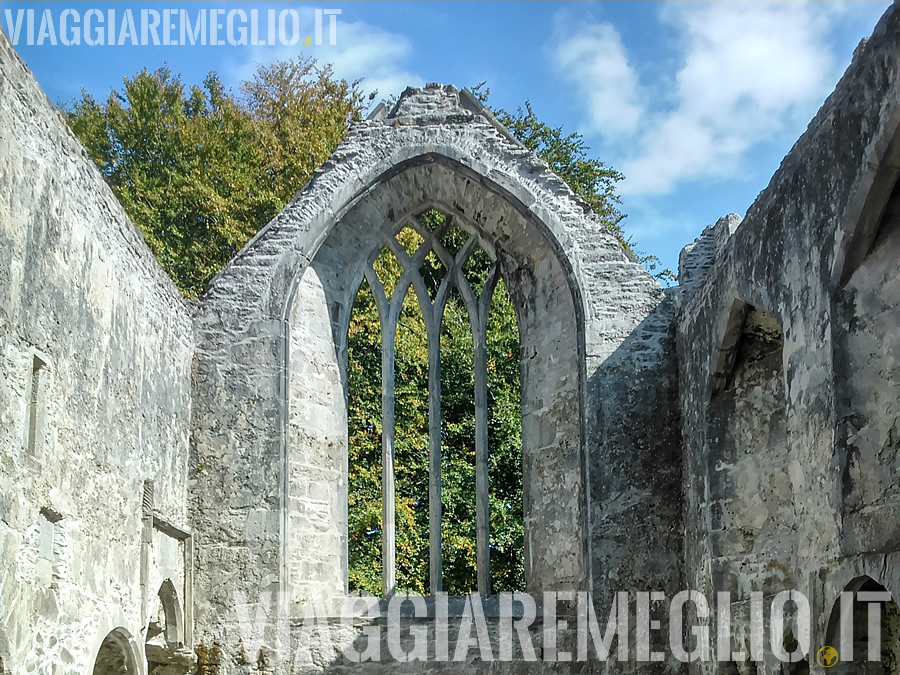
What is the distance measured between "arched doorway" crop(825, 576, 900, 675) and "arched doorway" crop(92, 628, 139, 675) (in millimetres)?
3781

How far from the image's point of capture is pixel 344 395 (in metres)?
8.62

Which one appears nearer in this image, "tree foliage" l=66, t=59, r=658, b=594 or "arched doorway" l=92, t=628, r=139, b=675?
"arched doorway" l=92, t=628, r=139, b=675

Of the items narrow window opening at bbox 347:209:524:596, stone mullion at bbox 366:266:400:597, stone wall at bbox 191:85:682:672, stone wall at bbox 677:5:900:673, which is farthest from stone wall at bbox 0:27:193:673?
narrow window opening at bbox 347:209:524:596

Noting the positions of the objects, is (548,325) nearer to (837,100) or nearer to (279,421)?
(279,421)

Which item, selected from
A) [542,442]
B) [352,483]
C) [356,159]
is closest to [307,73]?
[352,483]

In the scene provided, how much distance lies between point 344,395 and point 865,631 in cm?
459

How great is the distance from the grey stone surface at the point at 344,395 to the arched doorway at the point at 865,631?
0.05 metres

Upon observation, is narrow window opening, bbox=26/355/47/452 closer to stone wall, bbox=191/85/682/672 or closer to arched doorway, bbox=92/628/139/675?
arched doorway, bbox=92/628/139/675

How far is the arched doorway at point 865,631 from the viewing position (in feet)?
16.0

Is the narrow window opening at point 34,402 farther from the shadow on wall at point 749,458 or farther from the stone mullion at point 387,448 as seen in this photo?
the shadow on wall at point 749,458

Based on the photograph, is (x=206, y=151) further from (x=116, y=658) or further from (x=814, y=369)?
(x=814, y=369)

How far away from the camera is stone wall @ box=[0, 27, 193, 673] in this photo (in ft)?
15.4

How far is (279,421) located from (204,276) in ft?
23.5

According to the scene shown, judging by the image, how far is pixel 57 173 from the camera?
5.30m
